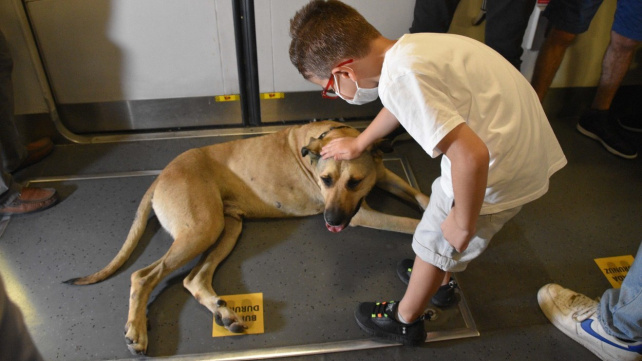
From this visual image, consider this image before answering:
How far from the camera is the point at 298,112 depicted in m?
3.66

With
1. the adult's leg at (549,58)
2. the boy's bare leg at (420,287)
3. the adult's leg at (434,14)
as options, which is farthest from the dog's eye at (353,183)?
the adult's leg at (549,58)

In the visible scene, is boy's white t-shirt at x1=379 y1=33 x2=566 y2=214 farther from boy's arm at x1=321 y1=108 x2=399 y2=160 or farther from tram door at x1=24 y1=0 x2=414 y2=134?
tram door at x1=24 y1=0 x2=414 y2=134

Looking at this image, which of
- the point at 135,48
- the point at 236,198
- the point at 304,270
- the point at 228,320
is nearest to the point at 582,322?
the point at 304,270

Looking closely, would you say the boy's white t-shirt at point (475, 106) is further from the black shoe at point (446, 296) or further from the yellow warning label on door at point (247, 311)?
the yellow warning label on door at point (247, 311)

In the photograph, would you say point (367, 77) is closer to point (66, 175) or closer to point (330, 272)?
point (330, 272)

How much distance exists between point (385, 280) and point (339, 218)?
0.44 meters

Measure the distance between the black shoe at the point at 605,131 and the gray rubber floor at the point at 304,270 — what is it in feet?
0.68

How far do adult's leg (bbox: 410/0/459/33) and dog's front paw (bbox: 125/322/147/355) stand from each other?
256cm

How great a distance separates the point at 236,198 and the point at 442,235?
4.55 ft

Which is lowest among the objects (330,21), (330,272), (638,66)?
(330,272)

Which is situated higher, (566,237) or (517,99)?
(517,99)

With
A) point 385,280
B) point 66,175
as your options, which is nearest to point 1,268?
point 66,175

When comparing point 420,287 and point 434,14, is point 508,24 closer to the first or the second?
point 434,14

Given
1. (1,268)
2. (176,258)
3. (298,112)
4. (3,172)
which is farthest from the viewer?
(298,112)
